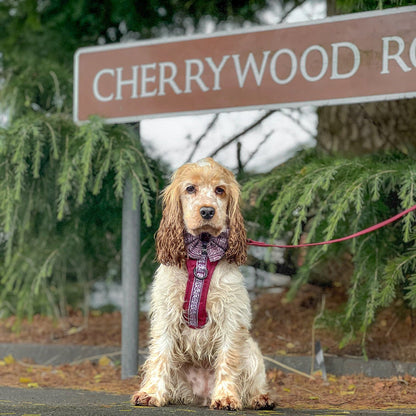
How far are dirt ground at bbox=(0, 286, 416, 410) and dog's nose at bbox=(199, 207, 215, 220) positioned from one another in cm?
156

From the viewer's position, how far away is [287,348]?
613 cm

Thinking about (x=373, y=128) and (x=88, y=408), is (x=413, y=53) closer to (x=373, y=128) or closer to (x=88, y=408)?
(x=373, y=128)

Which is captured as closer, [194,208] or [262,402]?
[194,208]

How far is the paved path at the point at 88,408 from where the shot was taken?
3.42 m

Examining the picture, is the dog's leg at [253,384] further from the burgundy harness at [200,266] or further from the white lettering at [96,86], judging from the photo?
the white lettering at [96,86]

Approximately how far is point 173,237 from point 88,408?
3.43 ft

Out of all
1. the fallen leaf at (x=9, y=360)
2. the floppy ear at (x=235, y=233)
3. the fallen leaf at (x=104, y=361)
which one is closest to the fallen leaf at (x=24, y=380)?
the fallen leaf at (x=104, y=361)

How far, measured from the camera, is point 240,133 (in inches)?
270

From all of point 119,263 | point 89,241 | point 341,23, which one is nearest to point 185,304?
point 341,23

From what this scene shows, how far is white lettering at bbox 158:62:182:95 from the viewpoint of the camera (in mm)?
5336

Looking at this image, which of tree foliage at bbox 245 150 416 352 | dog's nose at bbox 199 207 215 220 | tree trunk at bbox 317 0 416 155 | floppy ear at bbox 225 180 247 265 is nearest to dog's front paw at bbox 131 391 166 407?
floppy ear at bbox 225 180 247 265

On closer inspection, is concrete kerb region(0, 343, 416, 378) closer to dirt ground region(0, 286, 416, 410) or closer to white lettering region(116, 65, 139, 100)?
dirt ground region(0, 286, 416, 410)

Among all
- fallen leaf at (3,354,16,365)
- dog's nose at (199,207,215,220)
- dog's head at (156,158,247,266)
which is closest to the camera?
dog's nose at (199,207,215,220)

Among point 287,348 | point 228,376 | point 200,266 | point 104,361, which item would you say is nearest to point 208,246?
point 200,266
